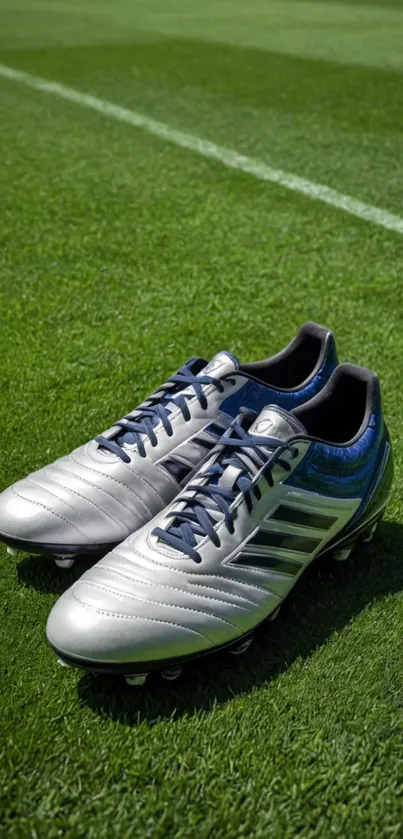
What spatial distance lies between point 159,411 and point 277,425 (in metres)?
0.32

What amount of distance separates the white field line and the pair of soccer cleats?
2.31 metres

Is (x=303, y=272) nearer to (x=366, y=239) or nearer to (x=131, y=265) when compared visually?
(x=366, y=239)

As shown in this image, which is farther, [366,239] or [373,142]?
[373,142]

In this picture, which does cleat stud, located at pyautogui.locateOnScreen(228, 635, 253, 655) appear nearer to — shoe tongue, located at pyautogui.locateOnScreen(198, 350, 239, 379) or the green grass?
the green grass

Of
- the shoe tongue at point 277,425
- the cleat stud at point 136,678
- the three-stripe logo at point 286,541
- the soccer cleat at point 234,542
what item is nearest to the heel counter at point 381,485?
the soccer cleat at point 234,542

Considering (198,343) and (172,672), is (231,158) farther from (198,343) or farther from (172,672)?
(172,672)

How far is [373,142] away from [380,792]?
173 inches

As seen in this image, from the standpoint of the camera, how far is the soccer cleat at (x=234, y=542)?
5.05 feet

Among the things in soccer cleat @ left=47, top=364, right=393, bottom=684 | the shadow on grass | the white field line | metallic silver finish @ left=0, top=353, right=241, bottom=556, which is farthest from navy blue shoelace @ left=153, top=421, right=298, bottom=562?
the white field line

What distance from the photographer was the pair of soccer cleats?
5.14 feet

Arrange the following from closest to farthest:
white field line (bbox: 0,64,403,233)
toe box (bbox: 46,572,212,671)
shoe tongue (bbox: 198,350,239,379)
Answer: toe box (bbox: 46,572,212,671) < shoe tongue (bbox: 198,350,239,379) < white field line (bbox: 0,64,403,233)

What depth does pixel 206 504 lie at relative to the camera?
170 cm

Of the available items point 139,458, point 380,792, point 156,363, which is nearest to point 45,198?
point 156,363

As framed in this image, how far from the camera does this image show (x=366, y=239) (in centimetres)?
387
